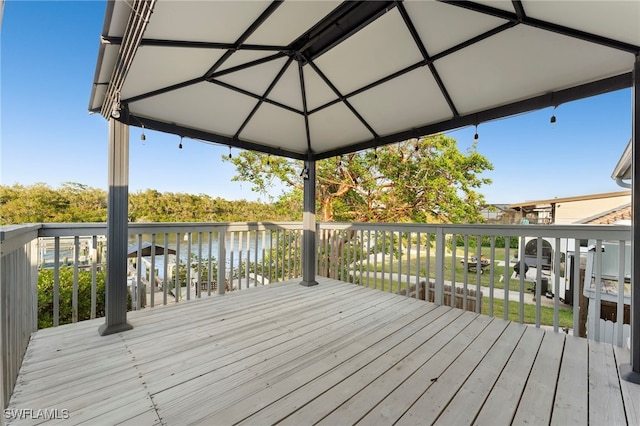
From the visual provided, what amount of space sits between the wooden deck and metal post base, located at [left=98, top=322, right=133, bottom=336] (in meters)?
0.07

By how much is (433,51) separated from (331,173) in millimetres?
6323

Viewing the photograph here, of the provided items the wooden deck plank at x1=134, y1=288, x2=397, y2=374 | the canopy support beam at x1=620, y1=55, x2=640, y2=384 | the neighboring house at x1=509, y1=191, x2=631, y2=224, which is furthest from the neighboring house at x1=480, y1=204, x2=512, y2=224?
the wooden deck plank at x1=134, y1=288, x2=397, y2=374

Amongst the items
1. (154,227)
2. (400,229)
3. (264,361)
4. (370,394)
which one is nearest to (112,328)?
(154,227)

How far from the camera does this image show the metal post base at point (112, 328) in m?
2.56

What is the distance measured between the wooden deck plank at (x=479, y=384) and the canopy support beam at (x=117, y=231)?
2.86 meters

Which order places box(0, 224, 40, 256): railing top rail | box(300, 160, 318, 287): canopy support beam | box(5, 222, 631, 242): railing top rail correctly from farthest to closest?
1. box(300, 160, 318, 287): canopy support beam
2. box(5, 222, 631, 242): railing top rail
3. box(0, 224, 40, 256): railing top rail

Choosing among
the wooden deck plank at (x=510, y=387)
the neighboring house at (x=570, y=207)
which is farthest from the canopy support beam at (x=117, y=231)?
the neighboring house at (x=570, y=207)

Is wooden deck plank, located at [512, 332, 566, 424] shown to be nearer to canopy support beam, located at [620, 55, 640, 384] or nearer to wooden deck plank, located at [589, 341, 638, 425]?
wooden deck plank, located at [589, 341, 638, 425]

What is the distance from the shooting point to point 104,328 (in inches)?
102

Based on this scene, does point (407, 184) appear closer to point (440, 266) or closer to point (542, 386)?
point (440, 266)

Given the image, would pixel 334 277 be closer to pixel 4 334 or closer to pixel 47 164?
pixel 4 334

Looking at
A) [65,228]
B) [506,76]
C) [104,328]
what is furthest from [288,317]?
[506,76]

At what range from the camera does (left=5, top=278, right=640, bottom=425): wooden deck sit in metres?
1.60

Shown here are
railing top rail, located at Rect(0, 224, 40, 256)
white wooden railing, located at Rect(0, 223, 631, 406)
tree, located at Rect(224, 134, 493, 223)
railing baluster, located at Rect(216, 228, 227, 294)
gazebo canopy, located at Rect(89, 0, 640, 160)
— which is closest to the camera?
railing top rail, located at Rect(0, 224, 40, 256)
